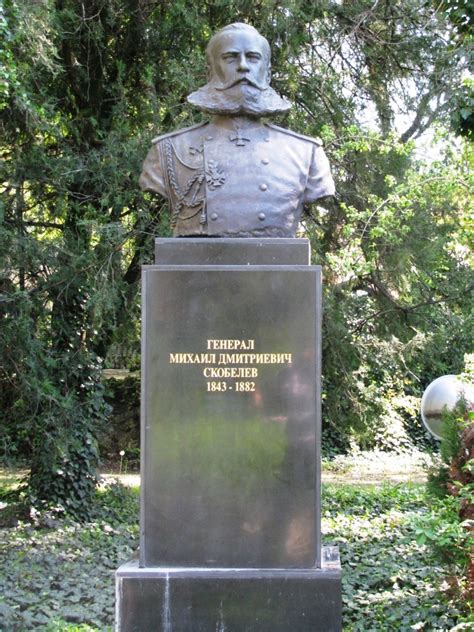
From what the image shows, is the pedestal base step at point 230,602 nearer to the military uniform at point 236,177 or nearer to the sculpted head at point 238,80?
the military uniform at point 236,177

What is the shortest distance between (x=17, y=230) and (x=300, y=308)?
18.3ft

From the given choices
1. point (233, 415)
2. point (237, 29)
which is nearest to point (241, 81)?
point (237, 29)

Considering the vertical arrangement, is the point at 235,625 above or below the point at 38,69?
below

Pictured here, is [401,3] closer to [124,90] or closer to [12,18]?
[124,90]

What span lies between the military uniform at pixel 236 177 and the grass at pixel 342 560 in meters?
2.11

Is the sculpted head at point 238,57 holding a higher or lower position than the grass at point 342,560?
higher

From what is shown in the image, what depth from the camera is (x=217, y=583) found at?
15.9 ft

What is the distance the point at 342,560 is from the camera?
777 cm

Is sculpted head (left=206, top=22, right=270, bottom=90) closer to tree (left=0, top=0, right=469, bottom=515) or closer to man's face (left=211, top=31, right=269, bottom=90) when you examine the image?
man's face (left=211, top=31, right=269, bottom=90)

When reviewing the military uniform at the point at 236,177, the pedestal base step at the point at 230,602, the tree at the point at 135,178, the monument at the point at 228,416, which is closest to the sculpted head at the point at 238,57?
the military uniform at the point at 236,177

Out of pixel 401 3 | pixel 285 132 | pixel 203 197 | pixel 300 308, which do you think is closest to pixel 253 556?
pixel 300 308

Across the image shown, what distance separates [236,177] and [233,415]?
1367mm

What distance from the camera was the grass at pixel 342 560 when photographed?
6.12 meters

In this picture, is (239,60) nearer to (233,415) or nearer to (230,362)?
(230,362)
